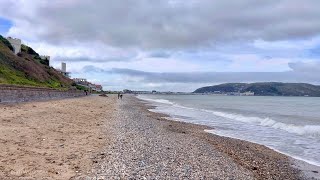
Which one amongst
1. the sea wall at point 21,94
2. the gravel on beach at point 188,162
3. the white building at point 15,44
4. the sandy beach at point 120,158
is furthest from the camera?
the white building at point 15,44

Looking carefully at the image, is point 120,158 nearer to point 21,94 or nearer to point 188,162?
point 188,162

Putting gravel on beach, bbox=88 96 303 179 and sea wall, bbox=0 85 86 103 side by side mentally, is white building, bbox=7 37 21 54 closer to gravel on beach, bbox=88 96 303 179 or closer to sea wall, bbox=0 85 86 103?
sea wall, bbox=0 85 86 103

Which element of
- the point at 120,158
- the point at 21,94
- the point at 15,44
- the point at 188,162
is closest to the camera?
the point at 120,158

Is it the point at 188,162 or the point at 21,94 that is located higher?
the point at 21,94

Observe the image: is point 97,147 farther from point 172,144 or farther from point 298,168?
point 298,168

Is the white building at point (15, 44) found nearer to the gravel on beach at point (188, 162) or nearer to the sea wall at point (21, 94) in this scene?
the sea wall at point (21, 94)

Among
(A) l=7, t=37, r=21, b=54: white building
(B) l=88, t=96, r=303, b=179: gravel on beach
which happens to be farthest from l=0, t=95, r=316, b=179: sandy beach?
(A) l=7, t=37, r=21, b=54: white building

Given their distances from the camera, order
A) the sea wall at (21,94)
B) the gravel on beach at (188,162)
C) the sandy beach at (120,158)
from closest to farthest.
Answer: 1. the sandy beach at (120,158)
2. the gravel on beach at (188,162)
3. the sea wall at (21,94)

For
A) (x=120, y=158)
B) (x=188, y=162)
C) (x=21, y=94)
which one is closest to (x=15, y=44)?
(x=21, y=94)

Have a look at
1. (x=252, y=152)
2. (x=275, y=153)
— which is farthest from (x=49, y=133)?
(x=275, y=153)

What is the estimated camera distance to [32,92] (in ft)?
142

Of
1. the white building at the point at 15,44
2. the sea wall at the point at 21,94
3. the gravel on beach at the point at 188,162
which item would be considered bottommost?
the gravel on beach at the point at 188,162

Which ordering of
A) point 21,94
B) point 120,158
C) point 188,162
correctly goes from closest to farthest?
point 120,158
point 188,162
point 21,94

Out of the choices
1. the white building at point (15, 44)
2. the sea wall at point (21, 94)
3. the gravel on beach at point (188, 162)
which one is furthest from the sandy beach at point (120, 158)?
the white building at point (15, 44)
